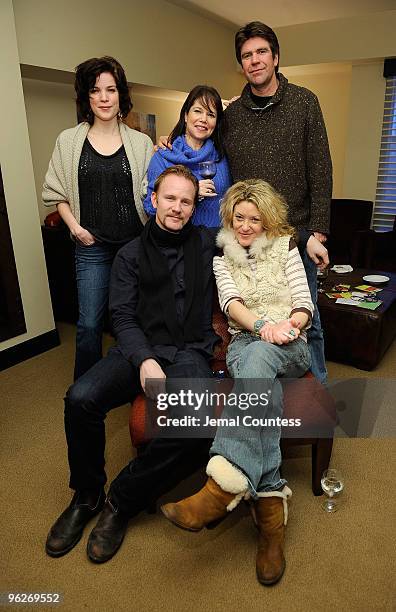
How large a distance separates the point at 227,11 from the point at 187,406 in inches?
178

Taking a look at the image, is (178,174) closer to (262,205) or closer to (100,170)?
(262,205)

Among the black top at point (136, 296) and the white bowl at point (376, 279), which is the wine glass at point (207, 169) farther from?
the white bowl at point (376, 279)

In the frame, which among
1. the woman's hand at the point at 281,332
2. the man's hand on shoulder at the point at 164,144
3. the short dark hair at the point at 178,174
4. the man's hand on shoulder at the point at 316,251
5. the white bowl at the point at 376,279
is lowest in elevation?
the white bowl at the point at 376,279

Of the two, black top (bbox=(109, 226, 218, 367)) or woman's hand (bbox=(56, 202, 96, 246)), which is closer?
black top (bbox=(109, 226, 218, 367))

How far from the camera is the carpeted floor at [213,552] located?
4.97ft

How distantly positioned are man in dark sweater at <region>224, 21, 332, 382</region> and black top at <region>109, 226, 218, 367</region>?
462mm

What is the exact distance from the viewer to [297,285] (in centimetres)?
189

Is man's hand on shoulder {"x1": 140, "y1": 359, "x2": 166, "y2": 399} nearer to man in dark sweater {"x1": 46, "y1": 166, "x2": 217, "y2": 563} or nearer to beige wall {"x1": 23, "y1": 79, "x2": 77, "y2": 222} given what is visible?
man in dark sweater {"x1": 46, "y1": 166, "x2": 217, "y2": 563}

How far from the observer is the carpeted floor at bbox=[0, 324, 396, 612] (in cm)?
151

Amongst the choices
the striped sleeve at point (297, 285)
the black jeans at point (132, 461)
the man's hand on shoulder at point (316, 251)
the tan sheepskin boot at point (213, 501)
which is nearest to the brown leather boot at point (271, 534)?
the tan sheepskin boot at point (213, 501)

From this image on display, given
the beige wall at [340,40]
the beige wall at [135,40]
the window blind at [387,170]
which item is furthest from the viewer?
the window blind at [387,170]

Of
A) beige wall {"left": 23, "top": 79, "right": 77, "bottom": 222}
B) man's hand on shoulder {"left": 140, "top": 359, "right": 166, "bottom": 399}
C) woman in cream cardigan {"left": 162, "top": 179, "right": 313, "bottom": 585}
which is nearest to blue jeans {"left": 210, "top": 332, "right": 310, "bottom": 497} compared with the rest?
woman in cream cardigan {"left": 162, "top": 179, "right": 313, "bottom": 585}

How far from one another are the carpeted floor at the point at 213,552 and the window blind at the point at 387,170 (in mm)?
3654

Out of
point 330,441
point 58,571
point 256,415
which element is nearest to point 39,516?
point 58,571
